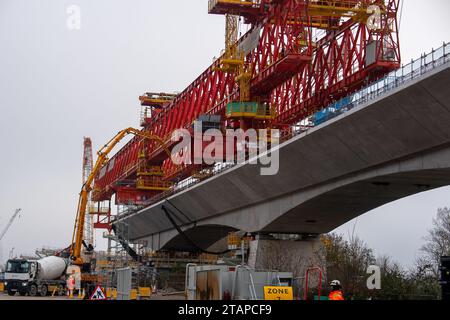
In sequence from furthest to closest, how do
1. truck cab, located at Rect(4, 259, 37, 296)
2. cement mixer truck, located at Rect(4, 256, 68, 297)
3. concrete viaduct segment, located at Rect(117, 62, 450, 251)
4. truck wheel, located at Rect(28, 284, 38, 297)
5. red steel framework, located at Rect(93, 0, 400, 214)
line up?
truck wheel, located at Rect(28, 284, 38, 297), cement mixer truck, located at Rect(4, 256, 68, 297), truck cab, located at Rect(4, 259, 37, 296), red steel framework, located at Rect(93, 0, 400, 214), concrete viaduct segment, located at Rect(117, 62, 450, 251)

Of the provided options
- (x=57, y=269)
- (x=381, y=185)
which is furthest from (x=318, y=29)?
(x=57, y=269)

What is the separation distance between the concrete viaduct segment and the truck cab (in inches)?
580

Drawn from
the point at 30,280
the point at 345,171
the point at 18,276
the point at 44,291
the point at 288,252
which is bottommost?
the point at 44,291

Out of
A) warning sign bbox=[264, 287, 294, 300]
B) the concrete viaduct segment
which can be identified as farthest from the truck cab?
warning sign bbox=[264, 287, 294, 300]

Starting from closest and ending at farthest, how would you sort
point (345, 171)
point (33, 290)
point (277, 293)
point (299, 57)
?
point (277, 293)
point (345, 171)
point (299, 57)
point (33, 290)

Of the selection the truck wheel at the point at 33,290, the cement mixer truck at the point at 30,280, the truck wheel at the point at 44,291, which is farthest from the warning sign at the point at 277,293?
the truck wheel at the point at 33,290

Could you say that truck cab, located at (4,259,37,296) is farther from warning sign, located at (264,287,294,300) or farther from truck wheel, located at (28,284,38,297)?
warning sign, located at (264,287,294,300)

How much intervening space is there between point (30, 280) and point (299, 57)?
28.6m

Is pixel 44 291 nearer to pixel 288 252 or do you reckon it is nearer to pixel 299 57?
pixel 288 252

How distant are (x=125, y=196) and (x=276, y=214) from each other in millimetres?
47710

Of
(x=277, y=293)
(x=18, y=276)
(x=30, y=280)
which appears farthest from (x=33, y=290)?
(x=277, y=293)

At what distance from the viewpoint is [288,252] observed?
5706 cm

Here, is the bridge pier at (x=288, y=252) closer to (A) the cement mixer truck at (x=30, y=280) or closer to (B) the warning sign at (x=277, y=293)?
(A) the cement mixer truck at (x=30, y=280)

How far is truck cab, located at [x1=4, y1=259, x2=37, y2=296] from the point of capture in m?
63.7
